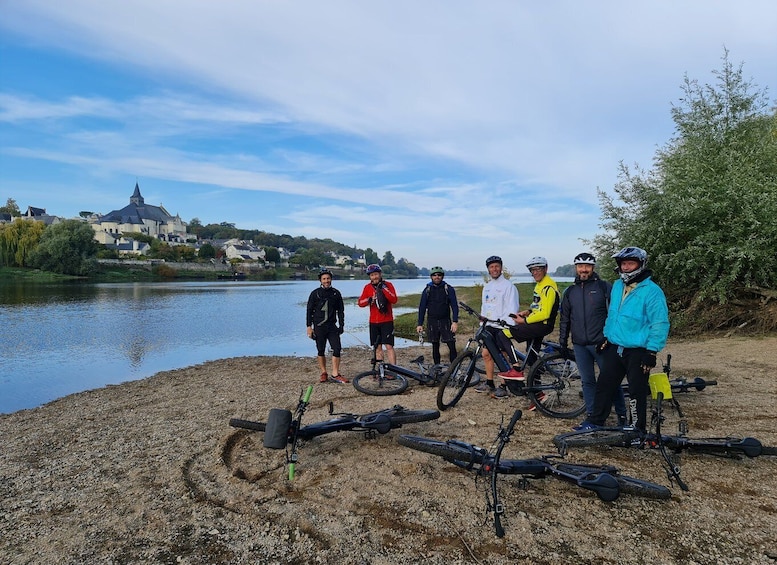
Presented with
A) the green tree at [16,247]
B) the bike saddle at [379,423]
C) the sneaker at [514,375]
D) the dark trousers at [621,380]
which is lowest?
the bike saddle at [379,423]

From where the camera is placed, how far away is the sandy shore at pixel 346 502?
10.5 ft

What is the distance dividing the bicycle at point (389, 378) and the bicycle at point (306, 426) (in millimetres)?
2422

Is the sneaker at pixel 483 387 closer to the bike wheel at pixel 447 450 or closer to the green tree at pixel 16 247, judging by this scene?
the bike wheel at pixel 447 450

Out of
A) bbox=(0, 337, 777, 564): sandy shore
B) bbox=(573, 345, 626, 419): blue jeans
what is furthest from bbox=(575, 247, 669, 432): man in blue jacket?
bbox=(0, 337, 777, 564): sandy shore

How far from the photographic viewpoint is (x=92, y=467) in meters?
4.95

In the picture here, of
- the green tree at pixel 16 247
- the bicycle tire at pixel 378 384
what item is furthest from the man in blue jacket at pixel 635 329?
the green tree at pixel 16 247

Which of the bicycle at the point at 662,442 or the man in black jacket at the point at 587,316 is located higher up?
the man in black jacket at the point at 587,316

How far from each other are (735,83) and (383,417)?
58.9 feet

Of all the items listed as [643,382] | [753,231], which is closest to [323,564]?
[643,382]

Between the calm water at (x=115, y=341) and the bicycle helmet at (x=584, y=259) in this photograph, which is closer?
the bicycle helmet at (x=584, y=259)

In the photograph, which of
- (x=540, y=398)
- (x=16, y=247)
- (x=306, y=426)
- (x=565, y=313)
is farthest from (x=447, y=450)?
(x=16, y=247)

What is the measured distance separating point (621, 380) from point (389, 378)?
4.36 m

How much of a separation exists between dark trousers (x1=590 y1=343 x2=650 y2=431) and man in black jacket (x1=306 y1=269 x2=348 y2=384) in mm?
5136

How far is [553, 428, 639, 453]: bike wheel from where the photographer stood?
4.61m
